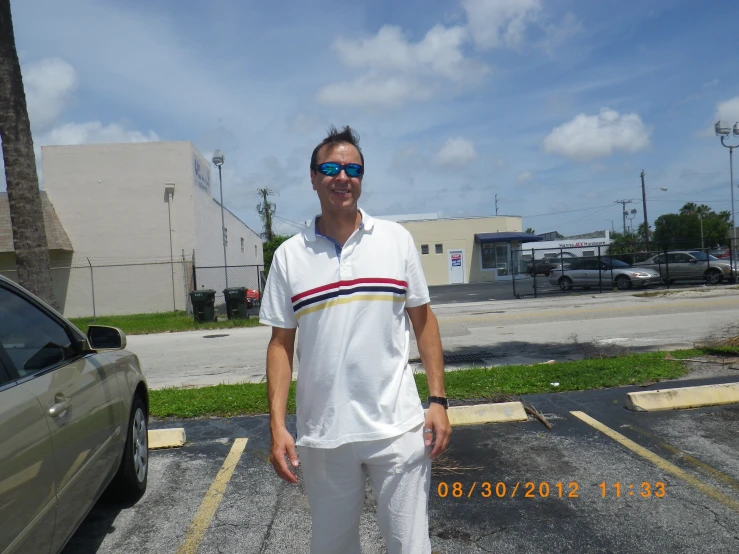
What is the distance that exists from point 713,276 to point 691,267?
2.89 feet

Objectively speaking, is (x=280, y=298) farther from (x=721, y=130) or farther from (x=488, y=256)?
(x=488, y=256)

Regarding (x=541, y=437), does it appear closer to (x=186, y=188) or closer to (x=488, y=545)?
(x=488, y=545)

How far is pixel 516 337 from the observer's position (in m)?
12.8

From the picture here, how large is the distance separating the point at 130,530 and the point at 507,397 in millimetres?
4065

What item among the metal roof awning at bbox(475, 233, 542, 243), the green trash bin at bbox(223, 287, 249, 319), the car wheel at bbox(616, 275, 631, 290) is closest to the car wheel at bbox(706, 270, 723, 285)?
the car wheel at bbox(616, 275, 631, 290)

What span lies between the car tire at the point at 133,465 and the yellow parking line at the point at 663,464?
146 inches

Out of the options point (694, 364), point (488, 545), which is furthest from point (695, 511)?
point (694, 364)

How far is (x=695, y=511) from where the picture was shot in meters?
3.98

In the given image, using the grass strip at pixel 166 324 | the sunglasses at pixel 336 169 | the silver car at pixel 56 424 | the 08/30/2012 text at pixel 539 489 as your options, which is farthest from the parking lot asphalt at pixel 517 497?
the grass strip at pixel 166 324

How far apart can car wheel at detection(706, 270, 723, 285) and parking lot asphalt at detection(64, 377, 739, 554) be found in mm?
23003

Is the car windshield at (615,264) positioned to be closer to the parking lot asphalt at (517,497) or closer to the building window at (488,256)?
the building window at (488,256)

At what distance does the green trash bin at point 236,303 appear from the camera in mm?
19953

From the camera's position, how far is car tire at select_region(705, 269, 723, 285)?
2633 centimetres

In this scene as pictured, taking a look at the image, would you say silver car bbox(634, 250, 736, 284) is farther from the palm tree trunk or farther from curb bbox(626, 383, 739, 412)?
the palm tree trunk
